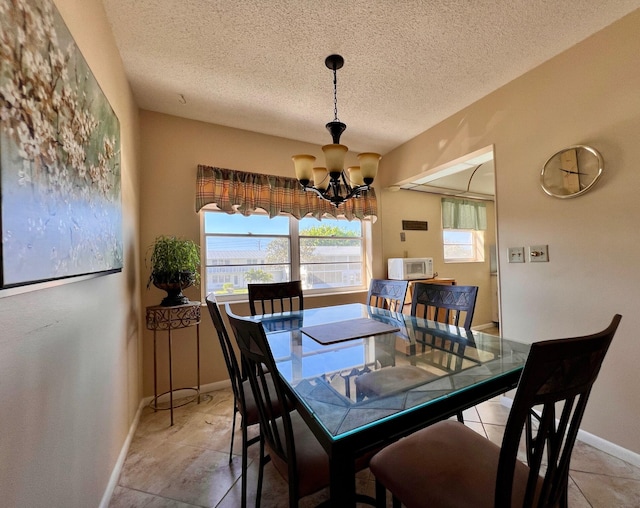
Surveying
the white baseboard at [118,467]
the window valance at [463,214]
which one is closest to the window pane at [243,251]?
the white baseboard at [118,467]

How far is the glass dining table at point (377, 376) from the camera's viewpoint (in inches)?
33.0

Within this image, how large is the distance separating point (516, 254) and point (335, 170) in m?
1.64

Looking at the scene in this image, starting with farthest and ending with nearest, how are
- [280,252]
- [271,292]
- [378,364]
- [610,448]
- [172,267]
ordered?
1. [280,252]
2. [271,292]
3. [172,267]
4. [610,448]
5. [378,364]

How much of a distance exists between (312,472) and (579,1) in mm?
2645

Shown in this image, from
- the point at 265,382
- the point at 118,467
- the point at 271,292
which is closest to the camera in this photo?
the point at 265,382

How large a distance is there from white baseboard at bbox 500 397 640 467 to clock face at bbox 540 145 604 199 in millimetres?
1459

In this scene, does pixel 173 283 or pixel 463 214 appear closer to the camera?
pixel 173 283

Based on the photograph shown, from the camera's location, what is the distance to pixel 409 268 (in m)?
3.54

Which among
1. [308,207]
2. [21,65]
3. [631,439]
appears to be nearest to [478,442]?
[631,439]

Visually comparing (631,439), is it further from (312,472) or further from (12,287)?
(12,287)

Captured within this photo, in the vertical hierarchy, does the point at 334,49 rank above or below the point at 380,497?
above

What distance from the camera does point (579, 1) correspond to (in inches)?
59.9

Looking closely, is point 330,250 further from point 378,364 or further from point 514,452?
point 514,452

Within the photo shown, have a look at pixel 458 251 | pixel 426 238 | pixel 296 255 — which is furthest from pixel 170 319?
pixel 458 251
